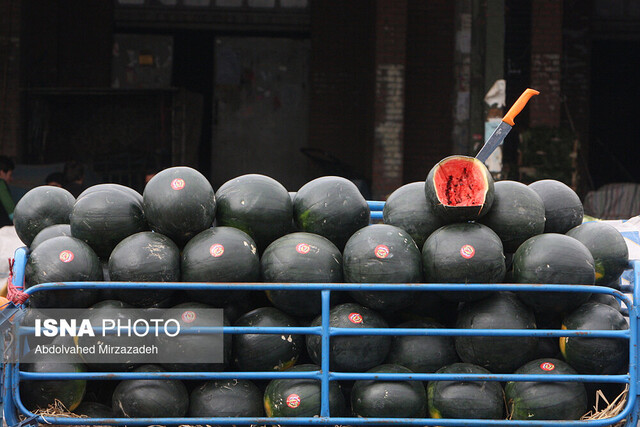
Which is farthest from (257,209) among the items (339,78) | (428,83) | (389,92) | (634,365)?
(339,78)

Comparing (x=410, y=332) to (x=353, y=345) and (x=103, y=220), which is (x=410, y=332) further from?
(x=103, y=220)

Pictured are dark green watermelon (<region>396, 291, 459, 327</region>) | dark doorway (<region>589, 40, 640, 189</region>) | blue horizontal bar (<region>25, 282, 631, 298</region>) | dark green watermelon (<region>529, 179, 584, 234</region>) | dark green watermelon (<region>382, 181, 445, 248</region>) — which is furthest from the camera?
dark doorway (<region>589, 40, 640, 189</region>)

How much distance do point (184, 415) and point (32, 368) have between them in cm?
78

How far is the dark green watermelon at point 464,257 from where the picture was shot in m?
3.70

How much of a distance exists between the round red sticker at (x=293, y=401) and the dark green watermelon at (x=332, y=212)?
96 centimetres

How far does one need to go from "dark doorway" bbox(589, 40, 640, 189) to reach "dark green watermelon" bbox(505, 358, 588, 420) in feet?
37.4

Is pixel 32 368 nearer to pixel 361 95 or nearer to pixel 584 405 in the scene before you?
pixel 584 405

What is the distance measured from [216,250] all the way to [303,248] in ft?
1.49

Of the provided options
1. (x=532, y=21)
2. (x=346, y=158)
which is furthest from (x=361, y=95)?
(x=532, y=21)

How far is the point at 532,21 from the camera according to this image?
12273mm

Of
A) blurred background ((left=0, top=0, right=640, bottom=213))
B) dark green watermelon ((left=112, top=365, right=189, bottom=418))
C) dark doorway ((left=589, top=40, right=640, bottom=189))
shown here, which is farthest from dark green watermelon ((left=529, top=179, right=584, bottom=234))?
dark doorway ((left=589, top=40, right=640, bottom=189))

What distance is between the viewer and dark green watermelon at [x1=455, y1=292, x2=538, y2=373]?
3.73 metres

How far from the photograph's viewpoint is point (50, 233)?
13.7 feet

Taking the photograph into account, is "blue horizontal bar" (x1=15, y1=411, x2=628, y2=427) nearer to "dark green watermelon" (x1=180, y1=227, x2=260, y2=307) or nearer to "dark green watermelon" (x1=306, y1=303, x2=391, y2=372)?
"dark green watermelon" (x1=306, y1=303, x2=391, y2=372)
